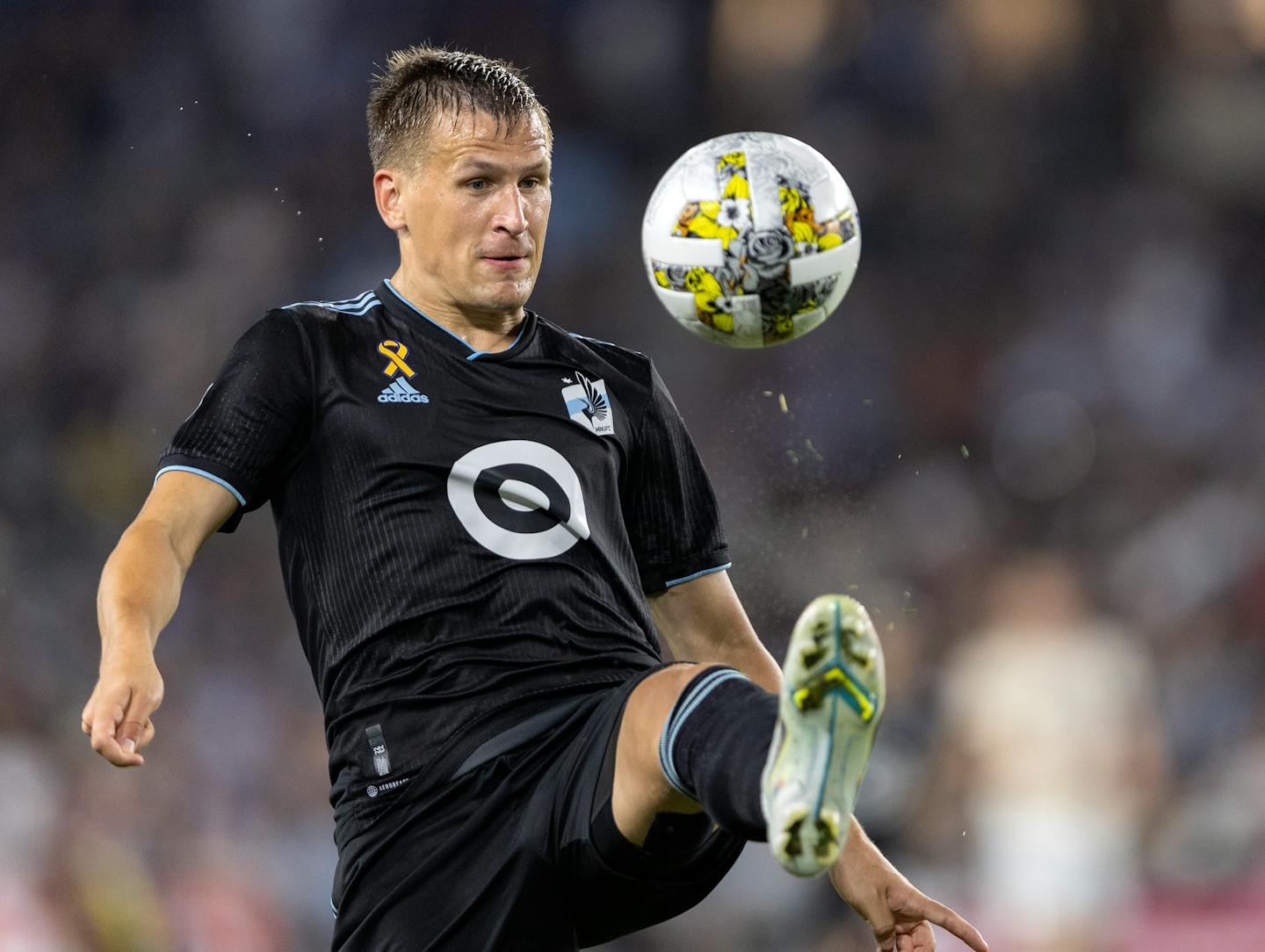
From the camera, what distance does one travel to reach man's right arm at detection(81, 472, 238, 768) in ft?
8.02

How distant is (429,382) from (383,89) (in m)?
0.83

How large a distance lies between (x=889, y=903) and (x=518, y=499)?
1128 millimetres

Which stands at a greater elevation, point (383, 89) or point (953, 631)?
point (383, 89)

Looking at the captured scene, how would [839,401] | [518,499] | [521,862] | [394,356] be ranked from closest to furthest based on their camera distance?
[521,862] < [518,499] < [394,356] < [839,401]

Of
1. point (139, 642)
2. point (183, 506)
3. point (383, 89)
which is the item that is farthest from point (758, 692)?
point (383, 89)

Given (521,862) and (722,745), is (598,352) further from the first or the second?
(722,745)

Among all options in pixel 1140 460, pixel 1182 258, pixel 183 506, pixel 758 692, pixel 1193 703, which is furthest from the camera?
pixel 1182 258

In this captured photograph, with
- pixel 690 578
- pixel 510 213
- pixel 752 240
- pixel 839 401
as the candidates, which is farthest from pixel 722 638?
pixel 839 401

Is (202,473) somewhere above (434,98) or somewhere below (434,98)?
below

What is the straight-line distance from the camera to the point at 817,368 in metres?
6.94

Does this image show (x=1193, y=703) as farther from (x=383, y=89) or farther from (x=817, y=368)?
(x=383, y=89)

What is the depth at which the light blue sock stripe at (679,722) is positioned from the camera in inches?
99.4

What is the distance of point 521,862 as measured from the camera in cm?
288

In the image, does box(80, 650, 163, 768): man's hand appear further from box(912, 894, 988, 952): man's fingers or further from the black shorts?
box(912, 894, 988, 952): man's fingers
